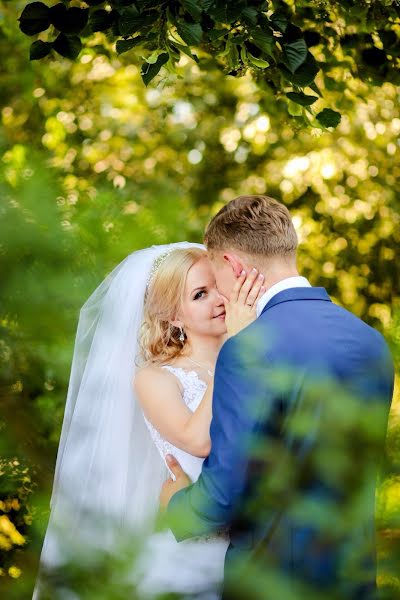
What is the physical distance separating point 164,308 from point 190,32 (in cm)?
112

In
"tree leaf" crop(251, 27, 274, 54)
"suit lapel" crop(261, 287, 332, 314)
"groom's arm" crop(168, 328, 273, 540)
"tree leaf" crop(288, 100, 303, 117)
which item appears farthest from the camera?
"tree leaf" crop(288, 100, 303, 117)

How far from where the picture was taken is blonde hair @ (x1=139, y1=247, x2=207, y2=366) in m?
3.08

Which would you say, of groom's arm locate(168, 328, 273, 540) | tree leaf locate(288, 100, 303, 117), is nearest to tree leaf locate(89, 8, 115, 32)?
tree leaf locate(288, 100, 303, 117)

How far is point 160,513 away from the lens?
0.75m

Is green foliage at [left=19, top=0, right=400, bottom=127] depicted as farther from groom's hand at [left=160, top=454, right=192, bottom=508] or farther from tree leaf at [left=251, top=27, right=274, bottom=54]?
groom's hand at [left=160, top=454, right=192, bottom=508]

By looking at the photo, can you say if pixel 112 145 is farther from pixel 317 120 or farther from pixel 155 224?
pixel 155 224

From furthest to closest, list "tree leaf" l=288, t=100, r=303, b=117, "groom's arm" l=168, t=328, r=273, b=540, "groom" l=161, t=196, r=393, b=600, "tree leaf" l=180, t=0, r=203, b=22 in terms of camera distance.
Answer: "tree leaf" l=288, t=100, r=303, b=117 < "tree leaf" l=180, t=0, r=203, b=22 < "groom's arm" l=168, t=328, r=273, b=540 < "groom" l=161, t=196, r=393, b=600

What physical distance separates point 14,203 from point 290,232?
1.87 metres

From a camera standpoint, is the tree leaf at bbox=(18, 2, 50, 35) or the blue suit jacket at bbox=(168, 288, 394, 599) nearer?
the blue suit jacket at bbox=(168, 288, 394, 599)

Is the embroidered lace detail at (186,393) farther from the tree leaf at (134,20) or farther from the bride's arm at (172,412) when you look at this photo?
the tree leaf at (134,20)

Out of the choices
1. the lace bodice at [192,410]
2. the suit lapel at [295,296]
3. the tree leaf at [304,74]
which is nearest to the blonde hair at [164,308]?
the lace bodice at [192,410]

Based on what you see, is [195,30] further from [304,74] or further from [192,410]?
[192,410]

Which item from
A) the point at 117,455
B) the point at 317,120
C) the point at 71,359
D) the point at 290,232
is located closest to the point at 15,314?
the point at 71,359

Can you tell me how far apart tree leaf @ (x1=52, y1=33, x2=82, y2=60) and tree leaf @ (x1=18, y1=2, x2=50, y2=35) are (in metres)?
0.15
